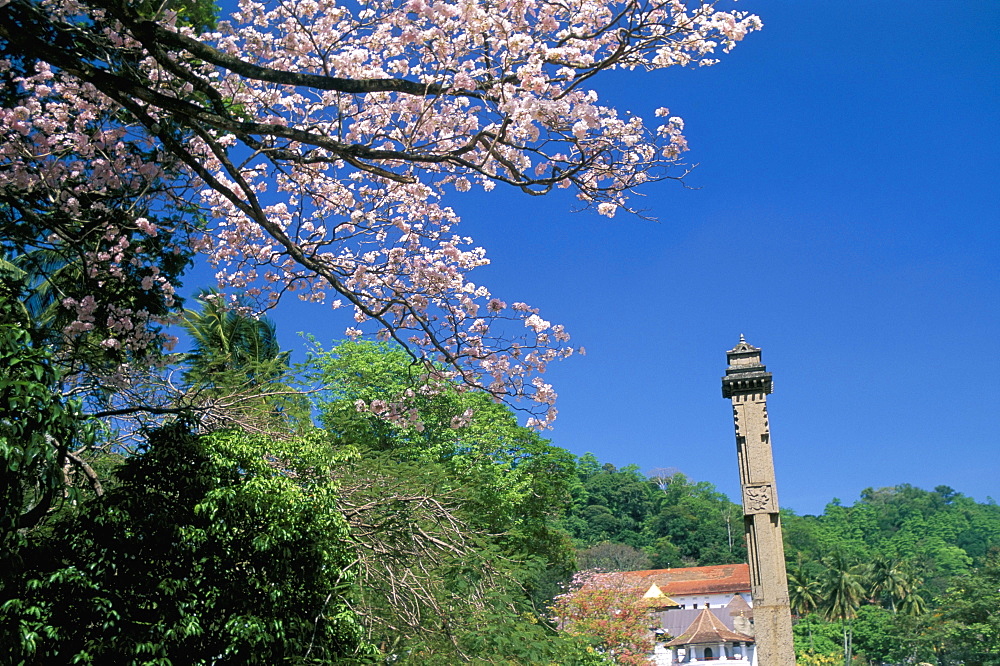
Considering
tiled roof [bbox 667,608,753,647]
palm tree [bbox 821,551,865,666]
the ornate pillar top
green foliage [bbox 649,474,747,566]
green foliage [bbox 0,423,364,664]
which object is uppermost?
green foliage [bbox 649,474,747,566]

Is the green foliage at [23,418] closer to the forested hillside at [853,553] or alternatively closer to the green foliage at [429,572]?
the green foliage at [429,572]

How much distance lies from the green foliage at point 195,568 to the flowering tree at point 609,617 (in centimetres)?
1605

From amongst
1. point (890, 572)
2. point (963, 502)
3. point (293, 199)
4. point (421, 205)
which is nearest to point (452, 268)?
point (421, 205)

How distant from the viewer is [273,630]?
22.2 feet

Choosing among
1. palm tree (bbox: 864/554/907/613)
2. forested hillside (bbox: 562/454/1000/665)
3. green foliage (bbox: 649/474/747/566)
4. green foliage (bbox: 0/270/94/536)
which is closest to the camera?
green foliage (bbox: 0/270/94/536)

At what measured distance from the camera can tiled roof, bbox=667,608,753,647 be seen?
39406mm

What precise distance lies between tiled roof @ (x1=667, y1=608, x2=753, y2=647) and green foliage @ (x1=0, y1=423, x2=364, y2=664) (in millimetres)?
34960

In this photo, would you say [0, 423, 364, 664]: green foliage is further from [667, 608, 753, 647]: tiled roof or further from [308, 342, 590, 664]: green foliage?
[667, 608, 753, 647]: tiled roof

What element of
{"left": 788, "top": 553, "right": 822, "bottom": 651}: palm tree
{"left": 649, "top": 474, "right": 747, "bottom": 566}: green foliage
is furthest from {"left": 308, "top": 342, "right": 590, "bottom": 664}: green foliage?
{"left": 649, "top": 474, "right": 747, "bottom": 566}: green foliage

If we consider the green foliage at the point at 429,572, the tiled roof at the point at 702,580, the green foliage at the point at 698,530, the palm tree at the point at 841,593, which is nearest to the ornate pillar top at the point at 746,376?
the green foliage at the point at 429,572

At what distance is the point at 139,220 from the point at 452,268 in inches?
94.7

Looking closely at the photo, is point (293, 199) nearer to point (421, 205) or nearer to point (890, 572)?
point (421, 205)

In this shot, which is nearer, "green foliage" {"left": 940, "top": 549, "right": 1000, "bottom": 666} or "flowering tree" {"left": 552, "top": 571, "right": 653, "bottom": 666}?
"flowering tree" {"left": 552, "top": 571, "right": 653, "bottom": 666}

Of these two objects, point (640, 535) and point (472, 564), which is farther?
point (640, 535)
